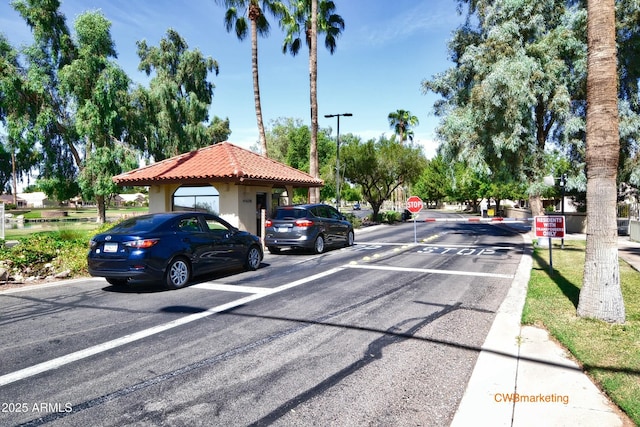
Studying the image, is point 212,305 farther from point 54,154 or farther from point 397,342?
point 54,154

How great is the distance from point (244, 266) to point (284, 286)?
232 centimetres

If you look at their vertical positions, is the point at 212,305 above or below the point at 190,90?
below

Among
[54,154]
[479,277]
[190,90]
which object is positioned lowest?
[479,277]

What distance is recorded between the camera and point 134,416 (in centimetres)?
316

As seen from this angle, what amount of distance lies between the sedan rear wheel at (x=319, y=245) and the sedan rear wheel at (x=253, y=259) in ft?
10.3

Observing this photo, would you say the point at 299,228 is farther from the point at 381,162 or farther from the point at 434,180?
the point at 434,180

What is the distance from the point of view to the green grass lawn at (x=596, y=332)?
3.52 m

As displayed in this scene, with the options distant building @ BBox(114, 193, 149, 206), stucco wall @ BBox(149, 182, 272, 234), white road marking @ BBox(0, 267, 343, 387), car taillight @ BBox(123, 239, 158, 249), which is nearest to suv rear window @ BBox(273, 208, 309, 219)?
stucco wall @ BBox(149, 182, 272, 234)

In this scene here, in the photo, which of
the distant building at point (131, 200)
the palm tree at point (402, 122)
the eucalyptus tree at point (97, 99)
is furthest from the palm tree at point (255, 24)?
the distant building at point (131, 200)

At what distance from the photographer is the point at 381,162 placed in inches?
1221

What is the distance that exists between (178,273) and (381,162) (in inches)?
982

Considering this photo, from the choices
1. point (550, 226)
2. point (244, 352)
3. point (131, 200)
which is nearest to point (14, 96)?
point (244, 352)

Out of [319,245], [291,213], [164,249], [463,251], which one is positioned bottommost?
[463,251]

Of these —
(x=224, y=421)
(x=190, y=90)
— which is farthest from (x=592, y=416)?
(x=190, y=90)
